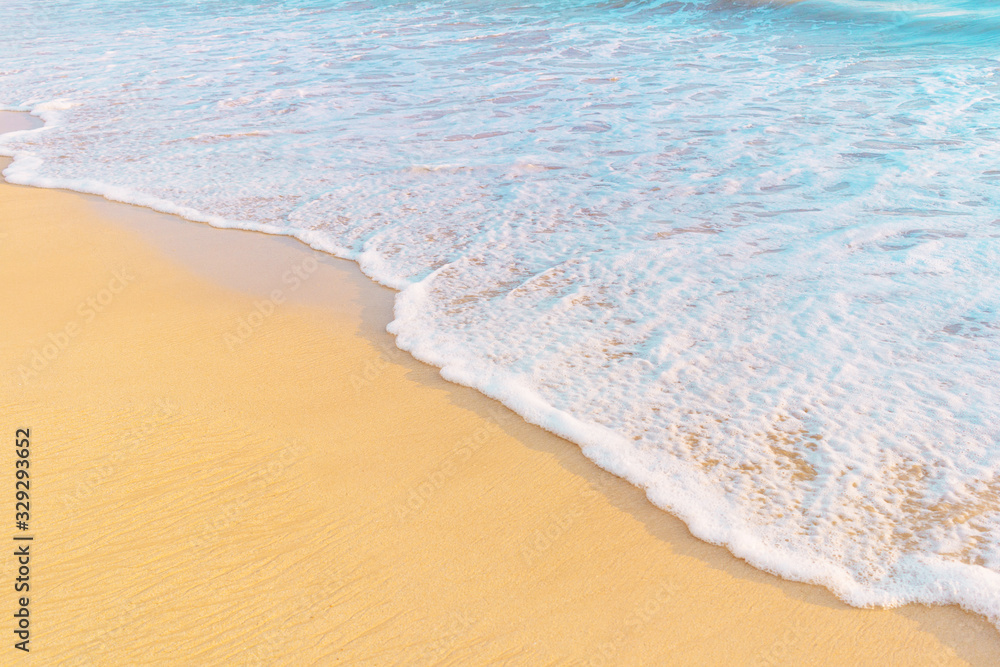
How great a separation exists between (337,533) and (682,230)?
3713mm

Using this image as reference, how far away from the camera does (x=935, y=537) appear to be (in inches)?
108

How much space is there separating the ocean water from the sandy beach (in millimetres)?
200

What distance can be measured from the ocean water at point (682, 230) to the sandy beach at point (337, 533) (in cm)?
20

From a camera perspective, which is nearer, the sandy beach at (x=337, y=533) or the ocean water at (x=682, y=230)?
the sandy beach at (x=337, y=533)

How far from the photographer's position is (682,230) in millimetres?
5543

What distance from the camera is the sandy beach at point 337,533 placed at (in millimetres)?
2367

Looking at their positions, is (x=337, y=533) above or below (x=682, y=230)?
above

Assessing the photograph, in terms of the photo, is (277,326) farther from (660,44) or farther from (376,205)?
(660,44)

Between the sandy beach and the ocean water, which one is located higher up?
the sandy beach

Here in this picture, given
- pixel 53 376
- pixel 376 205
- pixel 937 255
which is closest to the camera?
pixel 53 376

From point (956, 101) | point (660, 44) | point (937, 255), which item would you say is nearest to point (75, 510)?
point (937, 255)

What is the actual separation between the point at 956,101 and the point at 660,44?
20.5ft

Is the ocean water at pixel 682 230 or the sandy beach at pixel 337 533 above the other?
the sandy beach at pixel 337 533

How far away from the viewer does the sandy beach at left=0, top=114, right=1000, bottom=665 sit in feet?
7.77
